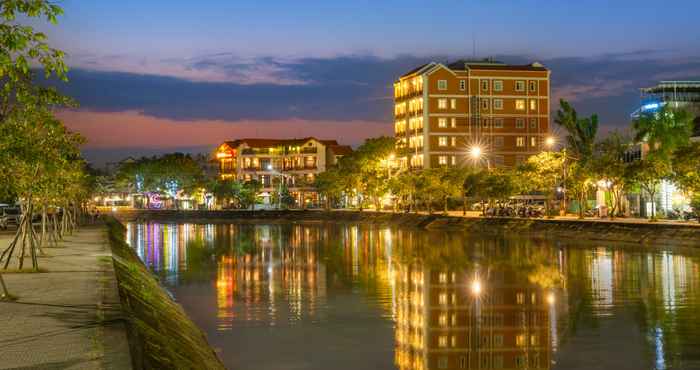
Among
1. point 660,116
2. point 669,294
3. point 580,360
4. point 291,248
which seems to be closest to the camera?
point 580,360

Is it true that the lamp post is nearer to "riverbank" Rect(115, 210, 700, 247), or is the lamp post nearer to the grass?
"riverbank" Rect(115, 210, 700, 247)

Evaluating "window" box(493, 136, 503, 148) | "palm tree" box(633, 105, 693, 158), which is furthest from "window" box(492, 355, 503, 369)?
"window" box(493, 136, 503, 148)

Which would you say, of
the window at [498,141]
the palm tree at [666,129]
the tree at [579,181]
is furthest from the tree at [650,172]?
the window at [498,141]

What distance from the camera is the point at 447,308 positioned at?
99.5 feet

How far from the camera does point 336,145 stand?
196875mm

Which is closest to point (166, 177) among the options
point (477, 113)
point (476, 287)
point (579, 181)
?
point (477, 113)

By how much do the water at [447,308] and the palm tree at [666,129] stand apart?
51.9 feet

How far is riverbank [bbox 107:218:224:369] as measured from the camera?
17109mm

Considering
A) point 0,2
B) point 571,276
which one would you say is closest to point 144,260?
point 571,276

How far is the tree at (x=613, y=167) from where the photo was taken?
3024 inches

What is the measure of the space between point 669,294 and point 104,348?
2429cm

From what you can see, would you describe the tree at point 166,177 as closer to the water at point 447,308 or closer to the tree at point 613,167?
the tree at point 613,167

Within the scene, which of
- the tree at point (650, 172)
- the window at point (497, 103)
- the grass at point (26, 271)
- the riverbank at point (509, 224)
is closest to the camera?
the grass at point (26, 271)

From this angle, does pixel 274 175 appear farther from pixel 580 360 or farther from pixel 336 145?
pixel 580 360
